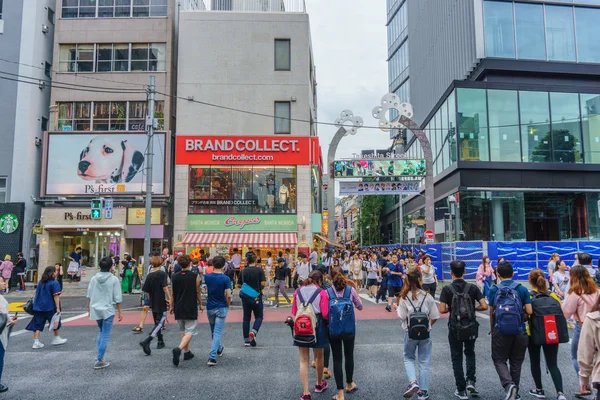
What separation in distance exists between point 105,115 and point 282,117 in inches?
423

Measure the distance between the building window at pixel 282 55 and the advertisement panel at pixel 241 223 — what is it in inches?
366

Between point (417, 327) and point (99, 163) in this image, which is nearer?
point (417, 327)

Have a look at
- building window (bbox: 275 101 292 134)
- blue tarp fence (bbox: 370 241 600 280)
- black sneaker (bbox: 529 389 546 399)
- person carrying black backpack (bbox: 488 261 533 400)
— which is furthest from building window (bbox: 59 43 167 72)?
black sneaker (bbox: 529 389 546 399)

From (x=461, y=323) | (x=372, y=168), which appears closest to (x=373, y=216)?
(x=372, y=168)

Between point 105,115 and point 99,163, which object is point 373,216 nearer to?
point 105,115

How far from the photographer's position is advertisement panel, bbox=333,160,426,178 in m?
25.8

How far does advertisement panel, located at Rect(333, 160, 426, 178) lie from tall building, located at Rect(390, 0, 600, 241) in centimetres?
263

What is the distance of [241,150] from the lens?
86.8 ft

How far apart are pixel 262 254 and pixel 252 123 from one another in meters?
7.96

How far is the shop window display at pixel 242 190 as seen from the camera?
1040 inches

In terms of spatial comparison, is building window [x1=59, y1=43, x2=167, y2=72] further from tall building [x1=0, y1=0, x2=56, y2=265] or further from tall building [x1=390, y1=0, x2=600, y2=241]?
tall building [x1=390, y1=0, x2=600, y2=241]

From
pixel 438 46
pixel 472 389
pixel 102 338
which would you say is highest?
pixel 438 46

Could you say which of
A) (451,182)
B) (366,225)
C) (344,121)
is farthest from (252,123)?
(366,225)

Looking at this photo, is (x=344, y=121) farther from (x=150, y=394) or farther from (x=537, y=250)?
(x=150, y=394)
